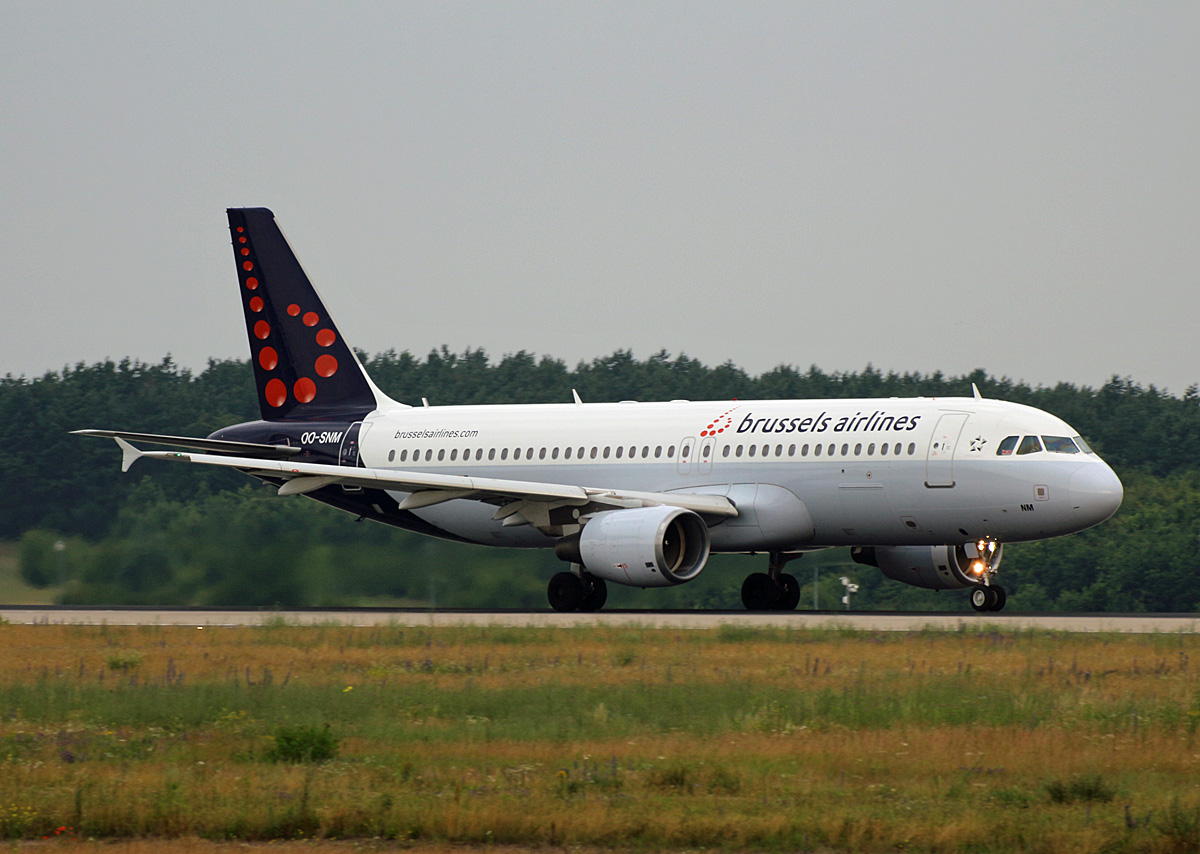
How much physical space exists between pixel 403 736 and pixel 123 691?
438 centimetres

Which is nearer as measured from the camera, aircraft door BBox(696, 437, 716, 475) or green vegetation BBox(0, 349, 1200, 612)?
aircraft door BBox(696, 437, 716, 475)

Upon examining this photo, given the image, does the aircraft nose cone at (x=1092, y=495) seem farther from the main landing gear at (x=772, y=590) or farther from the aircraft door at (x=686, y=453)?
the aircraft door at (x=686, y=453)

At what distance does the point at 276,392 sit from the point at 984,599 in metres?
17.6

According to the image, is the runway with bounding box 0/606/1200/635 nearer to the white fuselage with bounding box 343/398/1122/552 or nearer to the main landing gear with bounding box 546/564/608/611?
the main landing gear with bounding box 546/564/608/611

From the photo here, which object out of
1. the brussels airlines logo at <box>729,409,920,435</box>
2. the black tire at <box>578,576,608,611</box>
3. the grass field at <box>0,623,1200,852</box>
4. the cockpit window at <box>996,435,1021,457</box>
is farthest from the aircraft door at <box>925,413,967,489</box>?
the grass field at <box>0,623,1200,852</box>

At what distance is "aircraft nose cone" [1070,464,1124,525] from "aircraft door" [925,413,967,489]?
2131 millimetres

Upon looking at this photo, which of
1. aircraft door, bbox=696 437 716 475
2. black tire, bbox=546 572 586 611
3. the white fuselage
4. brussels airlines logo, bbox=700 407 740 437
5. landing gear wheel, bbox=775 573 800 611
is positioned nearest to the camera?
the white fuselage

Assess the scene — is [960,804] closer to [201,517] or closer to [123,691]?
[123,691]

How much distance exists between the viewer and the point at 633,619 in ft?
94.2

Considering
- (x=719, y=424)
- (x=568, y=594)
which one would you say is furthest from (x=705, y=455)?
(x=568, y=594)

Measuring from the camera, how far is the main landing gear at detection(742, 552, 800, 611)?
34.5 metres

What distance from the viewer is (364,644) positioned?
23.5 metres

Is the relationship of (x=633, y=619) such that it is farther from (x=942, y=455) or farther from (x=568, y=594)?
(x=942, y=455)

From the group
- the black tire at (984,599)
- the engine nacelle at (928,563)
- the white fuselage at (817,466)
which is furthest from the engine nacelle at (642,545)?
the black tire at (984,599)
